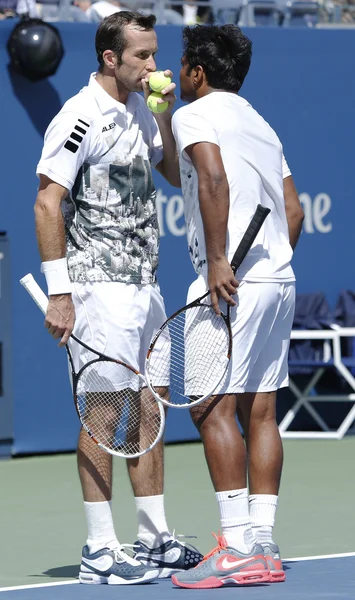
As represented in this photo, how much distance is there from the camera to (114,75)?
219 inches

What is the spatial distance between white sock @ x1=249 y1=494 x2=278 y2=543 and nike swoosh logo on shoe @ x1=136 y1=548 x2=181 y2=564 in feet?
1.26

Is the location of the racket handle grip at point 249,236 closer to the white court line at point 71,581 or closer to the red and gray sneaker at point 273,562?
the red and gray sneaker at point 273,562

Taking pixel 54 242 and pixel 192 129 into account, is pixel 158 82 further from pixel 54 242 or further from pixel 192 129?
pixel 54 242

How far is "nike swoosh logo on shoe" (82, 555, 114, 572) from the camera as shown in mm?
5379

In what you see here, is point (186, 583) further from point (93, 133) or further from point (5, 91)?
point (5, 91)

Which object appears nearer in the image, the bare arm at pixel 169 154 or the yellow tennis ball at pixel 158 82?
the yellow tennis ball at pixel 158 82

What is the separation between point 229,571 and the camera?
16.8 feet

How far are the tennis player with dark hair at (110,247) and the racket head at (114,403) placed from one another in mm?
69

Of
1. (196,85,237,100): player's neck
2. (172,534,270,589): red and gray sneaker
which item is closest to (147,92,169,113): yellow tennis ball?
(196,85,237,100): player's neck

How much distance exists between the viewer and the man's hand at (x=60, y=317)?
17.3 ft

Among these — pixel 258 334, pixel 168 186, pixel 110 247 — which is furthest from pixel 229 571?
pixel 168 186

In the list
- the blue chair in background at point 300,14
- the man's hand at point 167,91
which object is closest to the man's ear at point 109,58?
the man's hand at point 167,91

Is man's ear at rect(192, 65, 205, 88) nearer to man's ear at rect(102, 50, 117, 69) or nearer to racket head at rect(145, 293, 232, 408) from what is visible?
man's ear at rect(102, 50, 117, 69)

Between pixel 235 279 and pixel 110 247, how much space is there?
579 millimetres
